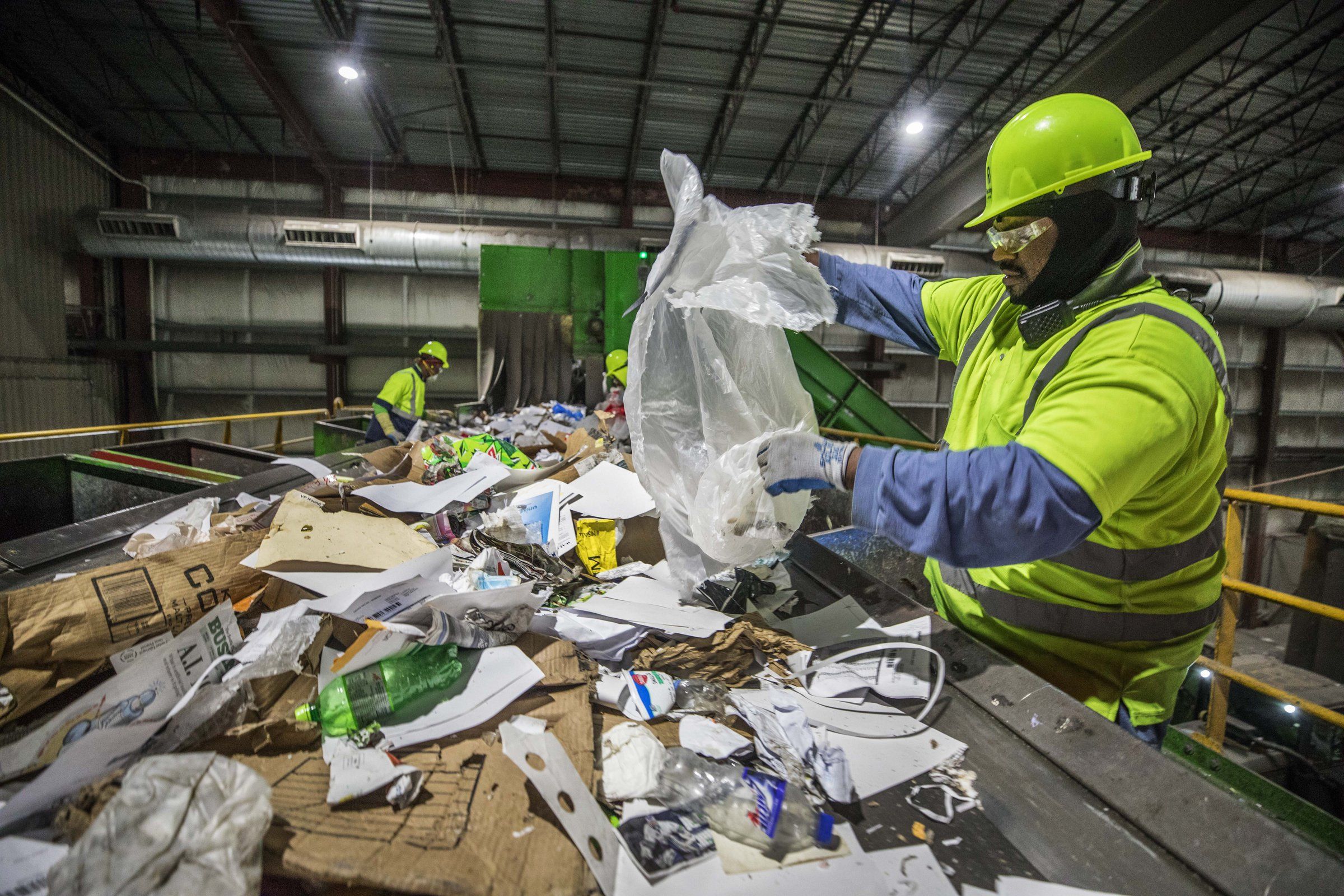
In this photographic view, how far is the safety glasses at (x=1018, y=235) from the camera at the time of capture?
1.09m

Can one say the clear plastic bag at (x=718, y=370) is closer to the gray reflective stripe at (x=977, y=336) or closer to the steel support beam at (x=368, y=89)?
the gray reflective stripe at (x=977, y=336)

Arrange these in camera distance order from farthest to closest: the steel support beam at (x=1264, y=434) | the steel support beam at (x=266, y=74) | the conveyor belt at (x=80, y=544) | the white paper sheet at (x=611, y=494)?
the steel support beam at (x=1264, y=434) < the steel support beam at (x=266, y=74) < the white paper sheet at (x=611, y=494) < the conveyor belt at (x=80, y=544)

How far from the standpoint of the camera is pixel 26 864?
22.5 inches

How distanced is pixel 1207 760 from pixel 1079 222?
1.62 metres

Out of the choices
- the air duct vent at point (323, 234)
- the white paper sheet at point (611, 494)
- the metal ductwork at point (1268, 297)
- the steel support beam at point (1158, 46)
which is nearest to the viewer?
the white paper sheet at point (611, 494)

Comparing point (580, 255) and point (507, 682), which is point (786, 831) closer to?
point (507, 682)

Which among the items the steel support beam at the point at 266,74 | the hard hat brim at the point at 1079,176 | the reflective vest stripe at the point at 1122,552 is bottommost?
the reflective vest stripe at the point at 1122,552

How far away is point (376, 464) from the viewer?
237 cm

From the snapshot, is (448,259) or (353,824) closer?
(353,824)

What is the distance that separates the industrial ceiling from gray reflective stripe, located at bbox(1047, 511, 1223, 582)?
605cm

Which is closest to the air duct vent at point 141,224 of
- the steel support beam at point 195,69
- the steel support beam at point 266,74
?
the steel support beam at point 195,69

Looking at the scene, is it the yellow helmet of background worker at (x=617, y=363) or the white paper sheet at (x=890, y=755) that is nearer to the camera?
the white paper sheet at (x=890, y=755)

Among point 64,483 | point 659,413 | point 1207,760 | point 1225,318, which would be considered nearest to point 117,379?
point 64,483

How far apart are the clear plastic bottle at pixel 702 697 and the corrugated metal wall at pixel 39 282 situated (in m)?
9.72
